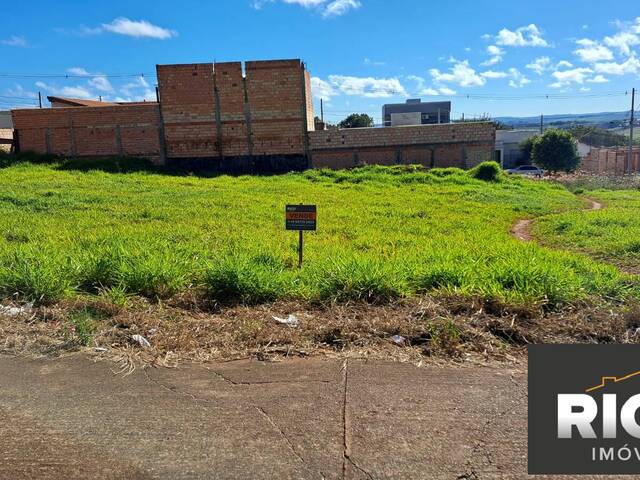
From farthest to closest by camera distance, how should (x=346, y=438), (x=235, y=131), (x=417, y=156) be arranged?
1. (x=417, y=156)
2. (x=235, y=131)
3. (x=346, y=438)

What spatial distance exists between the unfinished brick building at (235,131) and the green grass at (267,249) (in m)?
9.39

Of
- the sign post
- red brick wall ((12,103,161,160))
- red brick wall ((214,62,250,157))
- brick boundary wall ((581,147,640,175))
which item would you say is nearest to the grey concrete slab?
the sign post

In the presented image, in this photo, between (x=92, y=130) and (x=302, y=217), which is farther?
(x=92, y=130)

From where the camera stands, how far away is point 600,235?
9.93 m

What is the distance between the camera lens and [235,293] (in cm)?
479

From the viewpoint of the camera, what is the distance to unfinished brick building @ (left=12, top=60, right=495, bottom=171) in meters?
25.8

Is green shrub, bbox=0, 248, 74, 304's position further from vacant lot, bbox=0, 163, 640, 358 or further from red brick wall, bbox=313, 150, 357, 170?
red brick wall, bbox=313, 150, 357, 170

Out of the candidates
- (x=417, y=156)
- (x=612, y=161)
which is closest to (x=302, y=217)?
(x=417, y=156)

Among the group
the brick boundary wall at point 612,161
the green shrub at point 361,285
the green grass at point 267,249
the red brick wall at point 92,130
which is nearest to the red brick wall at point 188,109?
the red brick wall at point 92,130

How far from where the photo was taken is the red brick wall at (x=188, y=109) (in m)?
25.7

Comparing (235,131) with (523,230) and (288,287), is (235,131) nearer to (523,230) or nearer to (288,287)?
(523,230)

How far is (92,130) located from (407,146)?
1709 centimetres

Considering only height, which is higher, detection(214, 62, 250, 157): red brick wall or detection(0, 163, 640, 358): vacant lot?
detection(214, 62, 250, 157): red brick wall

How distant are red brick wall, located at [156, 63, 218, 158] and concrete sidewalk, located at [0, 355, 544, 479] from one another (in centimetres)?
2423
